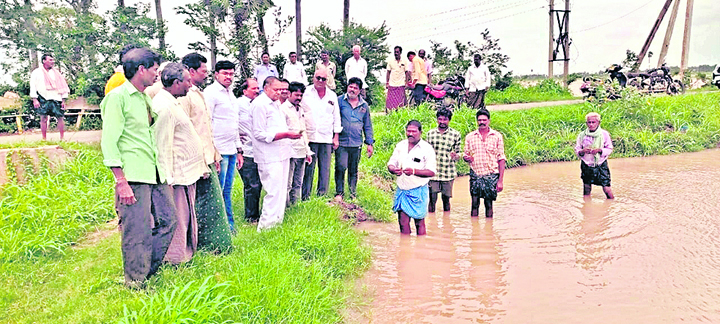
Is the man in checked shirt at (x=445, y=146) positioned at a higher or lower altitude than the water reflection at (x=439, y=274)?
higher

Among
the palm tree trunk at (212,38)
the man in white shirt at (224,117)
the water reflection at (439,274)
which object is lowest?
the water reflection at (439,274)

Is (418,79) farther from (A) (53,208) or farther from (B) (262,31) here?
(A) (53,208)

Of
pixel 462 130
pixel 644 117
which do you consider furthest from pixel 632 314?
pixel 644 117

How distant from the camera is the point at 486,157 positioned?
23.3 ft

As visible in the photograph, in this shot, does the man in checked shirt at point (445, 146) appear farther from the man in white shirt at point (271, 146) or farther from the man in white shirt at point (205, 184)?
the man in white shirt at point (205, 184)

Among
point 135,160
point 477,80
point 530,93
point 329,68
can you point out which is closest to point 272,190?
point 135,160

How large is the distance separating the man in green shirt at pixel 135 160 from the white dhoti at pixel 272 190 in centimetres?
171

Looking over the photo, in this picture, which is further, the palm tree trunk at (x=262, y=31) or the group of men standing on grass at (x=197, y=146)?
the palm tree trunk at (x=262, y=31)

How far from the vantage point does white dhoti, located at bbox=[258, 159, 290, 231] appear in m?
5.91

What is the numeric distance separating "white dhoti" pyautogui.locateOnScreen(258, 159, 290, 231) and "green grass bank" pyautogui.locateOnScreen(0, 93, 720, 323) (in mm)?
177

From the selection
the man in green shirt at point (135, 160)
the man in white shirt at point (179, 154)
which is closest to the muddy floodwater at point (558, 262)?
the man in white shirt at point (179, 154)

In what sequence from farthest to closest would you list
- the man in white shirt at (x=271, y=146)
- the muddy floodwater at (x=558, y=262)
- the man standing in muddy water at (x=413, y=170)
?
the man standing in muddy water at (x=413, y=170), the man in white shirt at (x=271, y=146), the muddy floodwater at (x=558, y=262)

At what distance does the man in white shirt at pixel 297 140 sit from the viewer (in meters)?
6.39

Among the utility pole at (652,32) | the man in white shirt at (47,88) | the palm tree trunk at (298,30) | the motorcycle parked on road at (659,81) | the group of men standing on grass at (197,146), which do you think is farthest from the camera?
the utility pole at (652,32)
